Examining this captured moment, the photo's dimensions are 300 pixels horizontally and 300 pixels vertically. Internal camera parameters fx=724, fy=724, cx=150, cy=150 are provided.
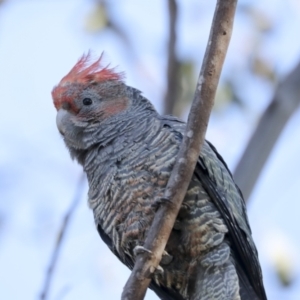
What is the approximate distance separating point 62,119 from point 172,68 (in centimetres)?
146

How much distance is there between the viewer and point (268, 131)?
6500mm

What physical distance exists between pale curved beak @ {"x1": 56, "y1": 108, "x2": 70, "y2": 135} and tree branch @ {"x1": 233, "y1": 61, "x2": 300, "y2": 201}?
5.41ft

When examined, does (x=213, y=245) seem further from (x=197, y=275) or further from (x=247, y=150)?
(x=247, y=150)

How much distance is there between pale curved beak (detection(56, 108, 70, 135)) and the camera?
5578 mm

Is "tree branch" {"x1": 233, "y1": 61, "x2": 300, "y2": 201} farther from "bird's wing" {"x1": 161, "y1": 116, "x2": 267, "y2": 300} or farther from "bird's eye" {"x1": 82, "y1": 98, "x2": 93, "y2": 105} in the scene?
"bird's eye" {"x1": 82, "y1": 98, "x2": 93, "y2": 105}

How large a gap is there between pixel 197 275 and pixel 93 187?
99 centimetres

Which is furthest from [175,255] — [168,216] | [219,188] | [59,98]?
[59,98]

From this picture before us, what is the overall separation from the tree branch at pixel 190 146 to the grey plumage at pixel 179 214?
486 mm

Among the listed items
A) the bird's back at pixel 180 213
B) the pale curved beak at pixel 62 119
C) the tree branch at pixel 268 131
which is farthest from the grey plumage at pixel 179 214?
the tree branch at pixel 268 131

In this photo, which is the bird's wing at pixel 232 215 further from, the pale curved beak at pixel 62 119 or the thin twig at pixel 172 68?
the thin twig at pixel 172 68

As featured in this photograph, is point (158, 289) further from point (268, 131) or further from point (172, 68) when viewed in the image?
point (172, 68)

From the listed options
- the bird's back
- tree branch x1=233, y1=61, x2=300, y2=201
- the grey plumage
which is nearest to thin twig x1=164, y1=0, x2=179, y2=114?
tree branch x1=233, y1=61, x2=300, y2=201

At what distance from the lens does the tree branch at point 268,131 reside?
20.9 feet

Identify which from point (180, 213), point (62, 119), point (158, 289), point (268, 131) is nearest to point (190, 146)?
point (180, 213)
